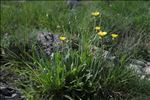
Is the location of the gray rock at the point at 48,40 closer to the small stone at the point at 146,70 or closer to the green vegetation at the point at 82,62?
the green vegetation at the point at 82,62

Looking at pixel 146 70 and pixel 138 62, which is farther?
pixel 138 62

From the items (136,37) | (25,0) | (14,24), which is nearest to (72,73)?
(136,37)

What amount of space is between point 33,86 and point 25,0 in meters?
4.15

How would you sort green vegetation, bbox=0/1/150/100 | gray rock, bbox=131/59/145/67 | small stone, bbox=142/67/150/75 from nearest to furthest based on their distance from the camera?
green vegetation, bbox=0/1/150/100, small stone, bbox=142/67/150/75, gray rock, bbox=131/59/145/67

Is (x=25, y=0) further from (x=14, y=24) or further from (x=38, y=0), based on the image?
(x=14, y=24)

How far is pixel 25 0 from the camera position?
8.36 meters

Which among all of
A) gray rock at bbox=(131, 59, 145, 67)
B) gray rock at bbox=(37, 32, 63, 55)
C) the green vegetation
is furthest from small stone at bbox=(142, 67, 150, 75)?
gray rock at bbox=(37, 32, 63, 55)

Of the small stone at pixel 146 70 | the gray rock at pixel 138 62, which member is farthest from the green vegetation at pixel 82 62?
the small stone at pixel 146 70

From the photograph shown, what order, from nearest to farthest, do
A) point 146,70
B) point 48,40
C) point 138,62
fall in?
point 146,70
point 138,62
point 48,40

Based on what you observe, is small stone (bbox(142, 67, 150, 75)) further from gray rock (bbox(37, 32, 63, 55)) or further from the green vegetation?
gray rock (bbox(37, 32, 63, 55))

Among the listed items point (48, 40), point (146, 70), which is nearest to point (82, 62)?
point (146, 70)

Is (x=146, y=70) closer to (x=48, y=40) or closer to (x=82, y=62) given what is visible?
(x=82, y=62)

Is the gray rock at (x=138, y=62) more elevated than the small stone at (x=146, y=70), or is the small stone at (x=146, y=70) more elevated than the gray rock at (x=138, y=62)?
the gray rock at (x=138, y=62)

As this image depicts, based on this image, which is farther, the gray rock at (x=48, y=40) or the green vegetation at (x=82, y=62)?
the gray rock at (x=48, y=40)
